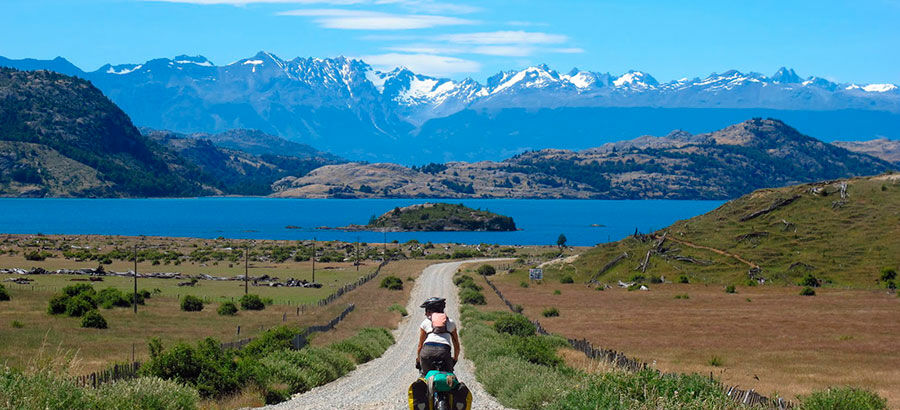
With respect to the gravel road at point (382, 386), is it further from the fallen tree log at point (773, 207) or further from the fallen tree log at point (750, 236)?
the fallen tree log at point (773, 207)

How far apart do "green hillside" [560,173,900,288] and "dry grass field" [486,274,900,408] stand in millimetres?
5884

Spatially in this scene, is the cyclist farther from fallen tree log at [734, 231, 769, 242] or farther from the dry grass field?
fallen tree log at [734, 231, 769, 242]

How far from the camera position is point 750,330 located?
154ft

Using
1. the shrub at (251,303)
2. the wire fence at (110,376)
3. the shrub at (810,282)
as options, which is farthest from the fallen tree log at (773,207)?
the wire fence at (110,376)

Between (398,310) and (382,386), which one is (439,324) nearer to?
(382,386)

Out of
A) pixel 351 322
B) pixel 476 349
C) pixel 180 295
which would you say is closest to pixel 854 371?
pixel 476 349

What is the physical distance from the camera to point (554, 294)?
76.3 m

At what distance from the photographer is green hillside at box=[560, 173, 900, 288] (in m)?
79.2

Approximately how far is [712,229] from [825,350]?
2258 inches

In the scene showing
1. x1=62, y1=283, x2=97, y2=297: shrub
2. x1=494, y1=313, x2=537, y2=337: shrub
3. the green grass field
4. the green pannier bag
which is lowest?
the green grass field

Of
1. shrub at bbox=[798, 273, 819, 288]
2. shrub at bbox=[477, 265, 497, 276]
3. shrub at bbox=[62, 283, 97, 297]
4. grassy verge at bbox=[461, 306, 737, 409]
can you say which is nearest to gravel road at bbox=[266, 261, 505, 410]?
grassy verge at bbox=[461, 306, 737, 409]

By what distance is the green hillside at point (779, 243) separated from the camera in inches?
3118

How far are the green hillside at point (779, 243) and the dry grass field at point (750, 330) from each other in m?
5.88

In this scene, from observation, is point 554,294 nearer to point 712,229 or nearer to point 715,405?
point 712,229
